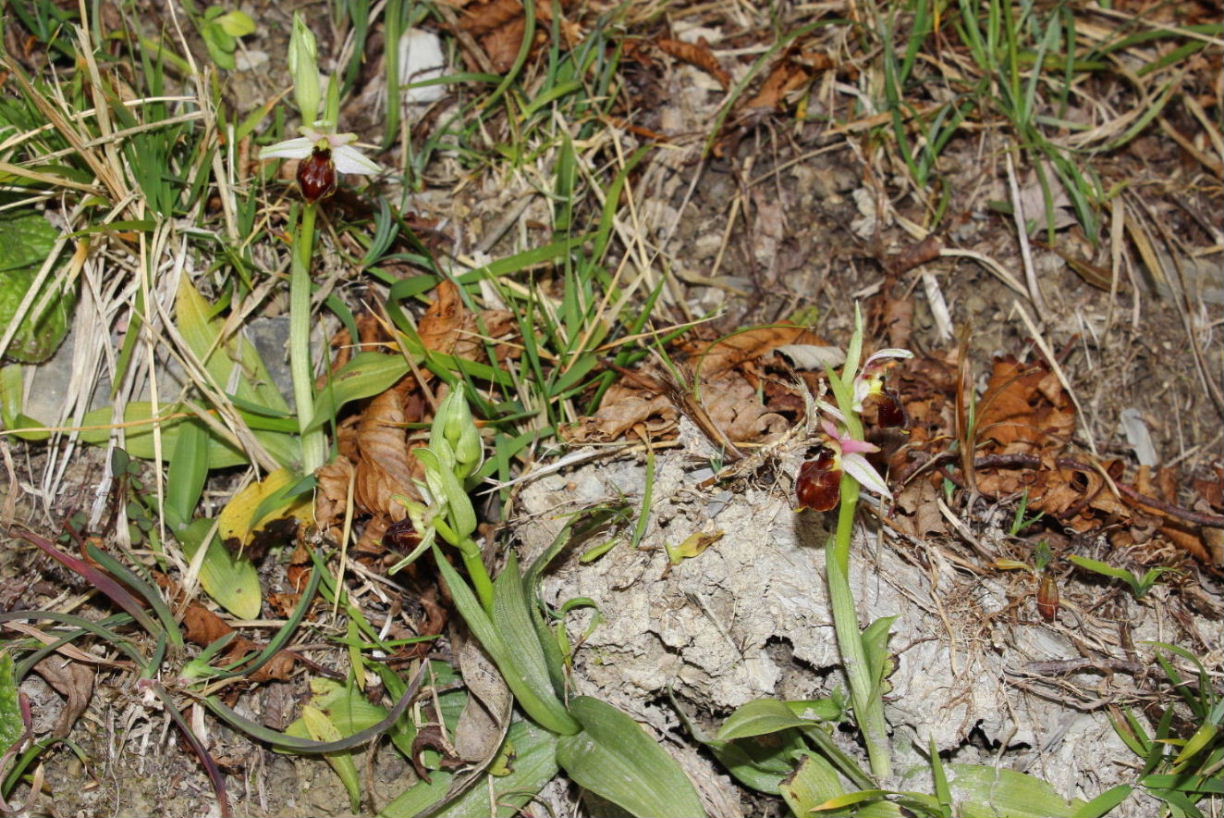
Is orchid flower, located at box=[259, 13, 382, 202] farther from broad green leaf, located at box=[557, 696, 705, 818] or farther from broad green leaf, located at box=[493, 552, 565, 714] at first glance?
broad green leaf, located at box=[557, 696, 705, 818]

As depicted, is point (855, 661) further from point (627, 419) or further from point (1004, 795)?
point (627, 419)

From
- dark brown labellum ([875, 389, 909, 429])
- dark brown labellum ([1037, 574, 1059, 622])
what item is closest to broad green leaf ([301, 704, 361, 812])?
dark brown labellum ([875, 389, 909, 429])

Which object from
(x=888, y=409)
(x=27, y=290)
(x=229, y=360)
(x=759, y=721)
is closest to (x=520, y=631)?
(x=759, y=721)

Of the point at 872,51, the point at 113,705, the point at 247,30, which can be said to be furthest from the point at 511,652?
the point at 872,51

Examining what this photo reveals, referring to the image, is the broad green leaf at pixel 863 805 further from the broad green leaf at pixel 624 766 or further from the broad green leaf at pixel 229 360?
the broad green leaf at pixel 229 360

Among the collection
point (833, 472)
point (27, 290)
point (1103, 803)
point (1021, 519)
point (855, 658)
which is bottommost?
point (1103, 803)
